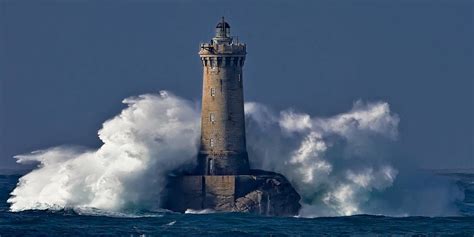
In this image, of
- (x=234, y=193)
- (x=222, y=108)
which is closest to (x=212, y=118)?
(x=222, y=108)

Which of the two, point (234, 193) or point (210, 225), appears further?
point (234, 193)

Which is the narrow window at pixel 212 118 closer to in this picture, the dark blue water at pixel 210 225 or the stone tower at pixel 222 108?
the stone tower at pixel 222 108

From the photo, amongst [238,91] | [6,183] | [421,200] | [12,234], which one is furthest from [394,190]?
[6,183]

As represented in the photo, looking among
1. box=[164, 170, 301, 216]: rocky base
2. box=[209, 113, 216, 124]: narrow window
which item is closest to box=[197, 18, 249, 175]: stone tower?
box=[209, 113, 216, 124]: narrow window

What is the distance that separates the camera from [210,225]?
344ft

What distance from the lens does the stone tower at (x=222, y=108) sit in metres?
110

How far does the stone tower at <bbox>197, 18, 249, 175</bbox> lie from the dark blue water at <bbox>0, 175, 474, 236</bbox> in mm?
3343

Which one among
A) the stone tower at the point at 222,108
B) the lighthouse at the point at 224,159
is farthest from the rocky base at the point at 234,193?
the stone tower at the point at 222,108

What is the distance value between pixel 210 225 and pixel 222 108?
26.6 ft

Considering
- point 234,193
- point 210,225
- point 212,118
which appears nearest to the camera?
point 210,225

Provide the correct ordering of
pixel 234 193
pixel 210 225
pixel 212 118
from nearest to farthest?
pixel 210 225 < pixel 234 193 < pixel 212 118

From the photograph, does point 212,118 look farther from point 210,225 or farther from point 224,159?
point 210,225

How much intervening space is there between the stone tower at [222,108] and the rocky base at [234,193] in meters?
1.05

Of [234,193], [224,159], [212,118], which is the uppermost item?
[212,118]
